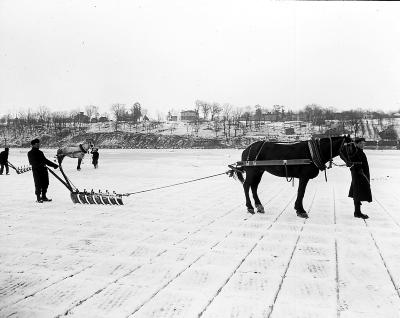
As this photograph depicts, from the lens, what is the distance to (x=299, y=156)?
8070 millimetres

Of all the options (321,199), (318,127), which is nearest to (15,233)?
(321,199)

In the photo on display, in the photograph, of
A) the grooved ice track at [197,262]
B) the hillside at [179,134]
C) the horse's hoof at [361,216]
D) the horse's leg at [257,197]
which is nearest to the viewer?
the grooved ice track at [197,262]

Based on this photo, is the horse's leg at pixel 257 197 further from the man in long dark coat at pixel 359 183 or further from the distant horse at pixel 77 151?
the distant horse at pixel 77 151

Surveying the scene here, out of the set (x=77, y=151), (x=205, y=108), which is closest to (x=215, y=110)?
(x=205, y=108)

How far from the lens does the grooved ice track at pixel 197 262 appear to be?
3.53m

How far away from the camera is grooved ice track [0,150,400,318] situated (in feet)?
11.6

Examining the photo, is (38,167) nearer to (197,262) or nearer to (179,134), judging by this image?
(197,262)

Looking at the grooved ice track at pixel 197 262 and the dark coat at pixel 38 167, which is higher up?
the dark coat at pixel 38 167

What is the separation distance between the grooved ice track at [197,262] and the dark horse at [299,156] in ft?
2.32

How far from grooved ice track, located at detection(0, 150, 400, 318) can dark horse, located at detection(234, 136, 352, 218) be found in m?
0.71

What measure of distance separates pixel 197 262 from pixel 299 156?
410cm

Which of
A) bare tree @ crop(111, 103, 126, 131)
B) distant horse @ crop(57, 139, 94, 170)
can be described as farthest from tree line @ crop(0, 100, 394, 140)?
distant horse @ crop(57, 139, 94, 170)

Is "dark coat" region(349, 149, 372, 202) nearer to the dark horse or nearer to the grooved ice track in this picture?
the dark horse

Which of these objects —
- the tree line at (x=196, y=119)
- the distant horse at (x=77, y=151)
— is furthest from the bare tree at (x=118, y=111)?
the distant horse at (x=77, y=151)
